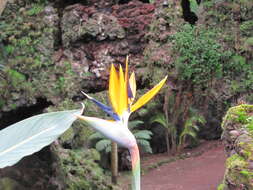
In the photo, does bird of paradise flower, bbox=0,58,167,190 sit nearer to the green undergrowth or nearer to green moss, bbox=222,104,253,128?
green moss, bbox=222,104,253,128

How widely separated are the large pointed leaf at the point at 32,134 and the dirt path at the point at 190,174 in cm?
469

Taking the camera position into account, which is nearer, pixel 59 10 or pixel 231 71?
pixel 59 10

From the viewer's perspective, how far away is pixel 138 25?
7.46 m

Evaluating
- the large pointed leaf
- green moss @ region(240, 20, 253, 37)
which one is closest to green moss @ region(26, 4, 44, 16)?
green moss @ region(240, 20, 253, 37)

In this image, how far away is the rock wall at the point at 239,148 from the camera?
3.17 metres

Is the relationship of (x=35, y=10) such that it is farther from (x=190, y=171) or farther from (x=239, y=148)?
(x=239, y=148)

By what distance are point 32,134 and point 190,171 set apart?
554cm

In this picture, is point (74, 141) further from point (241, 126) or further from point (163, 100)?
point (241, 126)

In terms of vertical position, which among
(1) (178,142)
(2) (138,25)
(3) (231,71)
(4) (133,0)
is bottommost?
(1) (178,142)

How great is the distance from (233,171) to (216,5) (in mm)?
5572

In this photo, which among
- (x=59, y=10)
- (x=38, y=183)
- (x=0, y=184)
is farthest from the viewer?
(x=59, y=10)

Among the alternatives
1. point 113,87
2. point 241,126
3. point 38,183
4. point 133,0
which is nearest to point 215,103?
point 133,0

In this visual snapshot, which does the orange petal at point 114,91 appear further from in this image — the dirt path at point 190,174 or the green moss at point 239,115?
the dirt path at point 190,174

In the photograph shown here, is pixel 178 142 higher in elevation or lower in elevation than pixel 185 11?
lower
